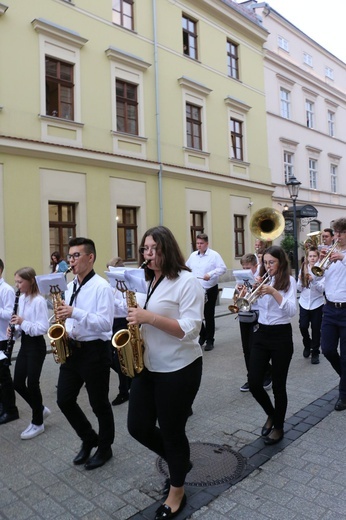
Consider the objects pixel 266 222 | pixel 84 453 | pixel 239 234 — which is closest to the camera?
pixel 84 453

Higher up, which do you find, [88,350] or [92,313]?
[92,313]

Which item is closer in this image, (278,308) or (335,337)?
(278,308)

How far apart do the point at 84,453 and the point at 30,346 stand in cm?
120

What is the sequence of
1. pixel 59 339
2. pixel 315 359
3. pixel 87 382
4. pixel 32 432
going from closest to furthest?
pixel 59 339 → pixel 87 382 → pixel 32 432 → pixel 315 359

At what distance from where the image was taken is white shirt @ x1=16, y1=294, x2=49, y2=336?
13.6 feet

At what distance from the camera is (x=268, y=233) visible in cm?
746

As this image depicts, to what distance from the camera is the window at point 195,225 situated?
18328mm

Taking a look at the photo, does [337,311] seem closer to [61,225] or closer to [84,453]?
[84,453]

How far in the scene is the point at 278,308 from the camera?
3.88 metres

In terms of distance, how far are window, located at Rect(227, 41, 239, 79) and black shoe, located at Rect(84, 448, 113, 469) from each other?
66.2ft

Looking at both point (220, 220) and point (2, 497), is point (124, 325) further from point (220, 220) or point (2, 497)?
Answer: point (220, 220)

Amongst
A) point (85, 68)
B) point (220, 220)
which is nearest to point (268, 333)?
point (85, 68)

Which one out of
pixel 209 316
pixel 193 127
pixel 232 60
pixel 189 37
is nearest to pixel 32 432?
pixel 209 316

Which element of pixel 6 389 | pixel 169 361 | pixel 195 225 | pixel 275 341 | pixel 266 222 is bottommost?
pixel 6 389
